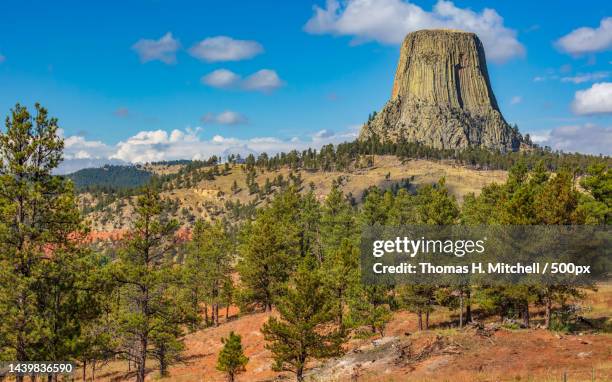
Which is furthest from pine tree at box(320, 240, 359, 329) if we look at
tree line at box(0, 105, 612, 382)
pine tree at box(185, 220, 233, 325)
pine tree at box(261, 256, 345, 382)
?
pine tree at box(185, 220, 233, 325)

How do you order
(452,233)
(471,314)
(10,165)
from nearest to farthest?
1. (10,165)
2. (452,233)
3. (471,314)

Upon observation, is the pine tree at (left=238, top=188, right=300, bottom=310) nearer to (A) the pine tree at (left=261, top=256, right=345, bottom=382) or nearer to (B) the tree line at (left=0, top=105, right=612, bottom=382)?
(B) the tree line at (left=0, top=105, right=612, bottom=382)

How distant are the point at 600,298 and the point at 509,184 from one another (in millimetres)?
15015

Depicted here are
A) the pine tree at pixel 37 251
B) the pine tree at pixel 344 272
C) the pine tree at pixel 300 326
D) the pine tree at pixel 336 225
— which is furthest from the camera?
the pine tree at pixel 336 225

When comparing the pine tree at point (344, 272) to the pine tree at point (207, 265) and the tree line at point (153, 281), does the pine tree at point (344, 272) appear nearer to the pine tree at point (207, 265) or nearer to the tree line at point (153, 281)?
the tree line at point (153, 281)

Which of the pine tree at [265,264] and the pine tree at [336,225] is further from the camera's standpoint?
the pine tree at [336,225]

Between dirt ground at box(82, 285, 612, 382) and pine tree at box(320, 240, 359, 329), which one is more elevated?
pine tree at box(320, 240, 359, 329)

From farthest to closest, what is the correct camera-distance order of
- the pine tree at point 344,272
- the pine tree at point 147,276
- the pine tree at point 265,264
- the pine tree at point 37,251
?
the pine tree at point 265,264
the pine tree at point 344,272
the pine tree at point 147,276
the pine tree at point 37,251

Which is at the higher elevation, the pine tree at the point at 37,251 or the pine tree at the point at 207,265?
the pine tree at the point at 37,251

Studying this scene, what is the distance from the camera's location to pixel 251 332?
55.3 metres

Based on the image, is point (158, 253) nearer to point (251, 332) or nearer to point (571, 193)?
point (251, 332)

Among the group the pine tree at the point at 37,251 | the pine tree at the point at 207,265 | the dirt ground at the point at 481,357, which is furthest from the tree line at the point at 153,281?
the pine tree at the point at 207,265

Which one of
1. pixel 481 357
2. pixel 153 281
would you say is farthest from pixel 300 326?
pixel 481 357

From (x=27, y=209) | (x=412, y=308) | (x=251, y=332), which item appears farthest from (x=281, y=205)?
(x=27, y=209)
